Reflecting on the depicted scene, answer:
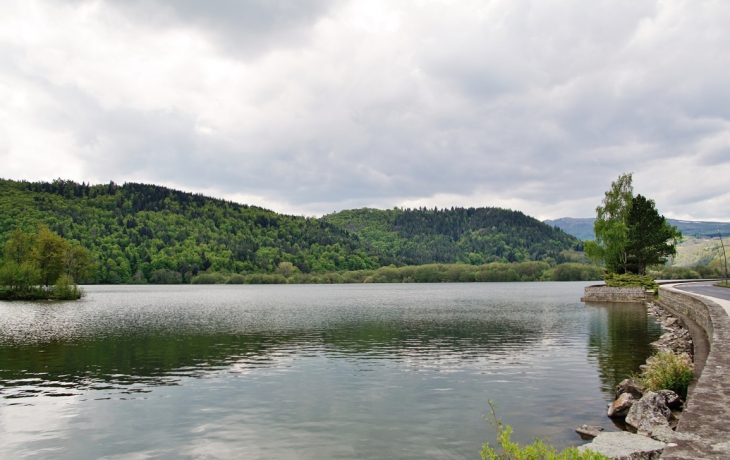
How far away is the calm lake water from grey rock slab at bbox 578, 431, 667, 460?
174 cm

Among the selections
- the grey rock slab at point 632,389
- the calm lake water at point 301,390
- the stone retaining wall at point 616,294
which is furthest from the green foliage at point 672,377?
the stone retaining wall at point 616,294

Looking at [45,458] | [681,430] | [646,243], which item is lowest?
[45,458]

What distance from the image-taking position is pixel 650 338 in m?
36.5

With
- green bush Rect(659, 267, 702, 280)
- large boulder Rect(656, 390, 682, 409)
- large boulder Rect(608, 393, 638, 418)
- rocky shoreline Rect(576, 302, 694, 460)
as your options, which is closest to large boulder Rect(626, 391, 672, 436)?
rocky shoreline Rect(576, 302, 694, 460)

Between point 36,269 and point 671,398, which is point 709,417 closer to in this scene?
point 671,398

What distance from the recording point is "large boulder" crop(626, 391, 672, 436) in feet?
48.2

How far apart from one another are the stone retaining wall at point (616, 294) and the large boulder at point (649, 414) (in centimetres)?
6775

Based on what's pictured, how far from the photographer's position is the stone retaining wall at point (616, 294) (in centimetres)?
7675

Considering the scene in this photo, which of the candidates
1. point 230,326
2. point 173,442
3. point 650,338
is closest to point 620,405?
point 173,442

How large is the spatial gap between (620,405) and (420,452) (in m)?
7.75

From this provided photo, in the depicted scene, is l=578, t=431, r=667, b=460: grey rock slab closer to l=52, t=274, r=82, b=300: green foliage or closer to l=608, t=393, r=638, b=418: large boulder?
l=608, t=393, r=638, b=418: large boulder

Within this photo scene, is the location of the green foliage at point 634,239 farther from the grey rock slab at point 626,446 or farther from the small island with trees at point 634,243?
the grey rock slab at point 626,446

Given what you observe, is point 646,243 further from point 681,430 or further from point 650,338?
point 681,430

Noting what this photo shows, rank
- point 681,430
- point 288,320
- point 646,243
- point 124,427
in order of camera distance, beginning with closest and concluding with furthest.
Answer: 1. point 681,430
2. point 124,427
3. point 288,320
4. point 646,243
